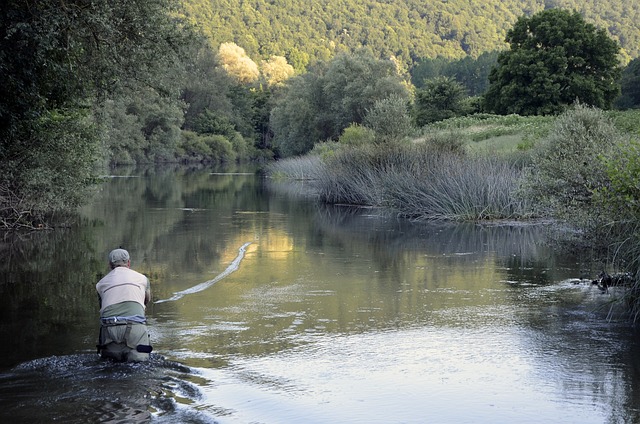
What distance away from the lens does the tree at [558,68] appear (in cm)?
6700

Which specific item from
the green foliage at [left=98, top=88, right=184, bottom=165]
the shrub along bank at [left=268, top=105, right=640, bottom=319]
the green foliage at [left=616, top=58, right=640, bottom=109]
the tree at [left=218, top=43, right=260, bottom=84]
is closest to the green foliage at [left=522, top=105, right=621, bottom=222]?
the shrub along bank at [left=268, top=105, right=640, bottom=319]

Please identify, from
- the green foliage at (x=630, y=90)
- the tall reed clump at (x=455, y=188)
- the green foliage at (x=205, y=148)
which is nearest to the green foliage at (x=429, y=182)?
the tall reed clump at (x=455, y=188)

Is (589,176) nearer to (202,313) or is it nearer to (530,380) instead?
(530,380)

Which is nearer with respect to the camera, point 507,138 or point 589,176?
point 589,176

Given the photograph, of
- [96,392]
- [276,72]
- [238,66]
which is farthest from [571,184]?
[276,72]

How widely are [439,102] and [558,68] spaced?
1088 centimetres

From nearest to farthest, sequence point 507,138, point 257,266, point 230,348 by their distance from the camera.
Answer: point 230,348 → point 257,266 → point 507,138

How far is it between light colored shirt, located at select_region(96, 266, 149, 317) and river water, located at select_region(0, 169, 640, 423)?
0.66 m

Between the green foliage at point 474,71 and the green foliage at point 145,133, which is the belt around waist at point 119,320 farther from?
the green foliage at point 474,71

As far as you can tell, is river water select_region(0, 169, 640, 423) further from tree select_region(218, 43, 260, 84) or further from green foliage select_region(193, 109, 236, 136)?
tree select_region(218, 43, 260, 84)

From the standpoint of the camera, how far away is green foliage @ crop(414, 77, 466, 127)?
7388cm

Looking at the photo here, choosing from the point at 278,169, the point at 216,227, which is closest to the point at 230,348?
the point at 216,227

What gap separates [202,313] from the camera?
1339cm

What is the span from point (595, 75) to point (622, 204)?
60646mm
